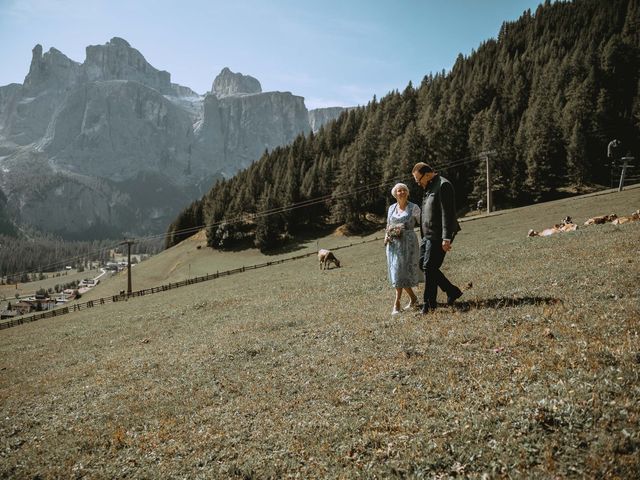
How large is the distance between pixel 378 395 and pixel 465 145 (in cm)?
10461

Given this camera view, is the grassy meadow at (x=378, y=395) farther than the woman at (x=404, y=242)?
No

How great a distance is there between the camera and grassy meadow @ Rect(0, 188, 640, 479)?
517 centimetres

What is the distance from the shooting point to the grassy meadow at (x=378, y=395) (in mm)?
5172

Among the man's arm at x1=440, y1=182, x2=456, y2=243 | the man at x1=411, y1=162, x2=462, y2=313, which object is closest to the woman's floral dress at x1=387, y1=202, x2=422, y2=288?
the man at x1=411, y1=162, x2=462, y2=313

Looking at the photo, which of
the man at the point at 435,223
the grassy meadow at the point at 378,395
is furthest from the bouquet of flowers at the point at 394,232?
the grassy meadow at the point at 378,395

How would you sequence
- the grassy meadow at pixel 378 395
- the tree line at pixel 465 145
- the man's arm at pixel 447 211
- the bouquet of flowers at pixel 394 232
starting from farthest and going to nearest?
the tree line at pixel 465 145 → the bouquet of flowers at pixel 394 232 → the man's arm at pixel 447 211 → the grassy meadow at pixel 378 395

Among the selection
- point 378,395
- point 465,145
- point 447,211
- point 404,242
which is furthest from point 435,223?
point 465,145

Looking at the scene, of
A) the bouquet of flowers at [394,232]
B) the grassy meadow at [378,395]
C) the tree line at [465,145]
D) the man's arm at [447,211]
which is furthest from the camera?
the tree line at [465,145]

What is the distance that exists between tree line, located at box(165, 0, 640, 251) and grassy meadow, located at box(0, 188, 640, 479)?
250 feet

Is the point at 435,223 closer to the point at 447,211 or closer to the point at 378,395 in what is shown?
the point at 447,211

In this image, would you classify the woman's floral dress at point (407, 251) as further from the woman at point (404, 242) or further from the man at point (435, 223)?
the man at point (435, 223)

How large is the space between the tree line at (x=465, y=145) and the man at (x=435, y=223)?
7687 cm

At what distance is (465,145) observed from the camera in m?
101

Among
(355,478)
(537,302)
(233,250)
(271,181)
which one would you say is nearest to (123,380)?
(355,478)
